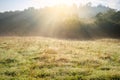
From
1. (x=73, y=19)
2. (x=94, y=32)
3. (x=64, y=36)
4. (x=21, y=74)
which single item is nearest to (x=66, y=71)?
(x=21, y=74)

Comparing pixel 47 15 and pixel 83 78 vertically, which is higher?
pixel 47 15

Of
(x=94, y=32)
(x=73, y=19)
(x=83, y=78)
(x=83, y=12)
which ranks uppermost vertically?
(x=83, y=12)

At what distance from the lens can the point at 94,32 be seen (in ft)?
241

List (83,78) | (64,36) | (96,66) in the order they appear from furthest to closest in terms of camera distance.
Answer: (64,36) → (96,66) → (83,78)

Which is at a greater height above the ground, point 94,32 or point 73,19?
point 73,19

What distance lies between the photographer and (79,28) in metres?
74.8

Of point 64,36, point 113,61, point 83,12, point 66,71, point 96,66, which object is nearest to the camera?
point 66,71

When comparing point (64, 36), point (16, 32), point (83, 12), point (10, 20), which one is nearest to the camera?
point (64, 36)

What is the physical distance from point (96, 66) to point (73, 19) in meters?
59.4

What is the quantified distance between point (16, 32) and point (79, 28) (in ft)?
70.0

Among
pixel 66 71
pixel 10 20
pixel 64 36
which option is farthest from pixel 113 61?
pixel 10 20

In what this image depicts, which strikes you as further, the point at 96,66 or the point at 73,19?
the point at 73,19

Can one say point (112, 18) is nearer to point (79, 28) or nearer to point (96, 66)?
point (79, 28)

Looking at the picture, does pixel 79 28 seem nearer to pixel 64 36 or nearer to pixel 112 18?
pixel 64 36
